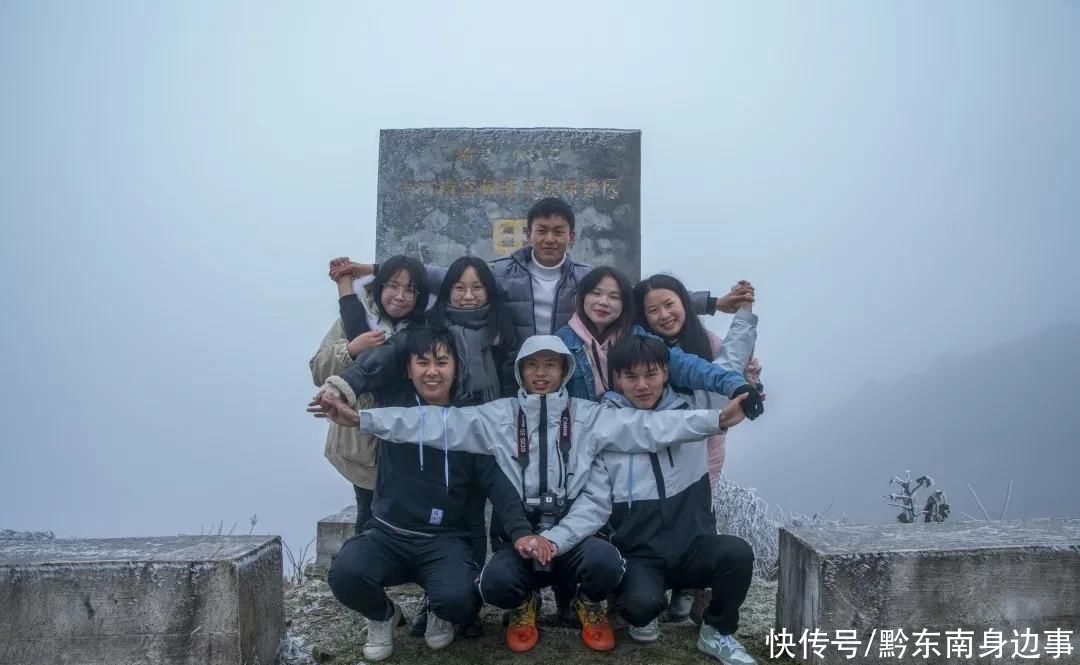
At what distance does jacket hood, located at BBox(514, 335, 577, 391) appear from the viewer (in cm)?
281

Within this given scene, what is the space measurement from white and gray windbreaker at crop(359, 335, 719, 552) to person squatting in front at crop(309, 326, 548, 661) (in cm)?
4

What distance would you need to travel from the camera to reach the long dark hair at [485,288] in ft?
10.2

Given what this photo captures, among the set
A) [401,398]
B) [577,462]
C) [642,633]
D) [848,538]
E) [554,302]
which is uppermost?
[554,302]

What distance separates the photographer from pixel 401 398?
2977mm

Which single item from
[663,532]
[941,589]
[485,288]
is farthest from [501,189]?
[941,589]

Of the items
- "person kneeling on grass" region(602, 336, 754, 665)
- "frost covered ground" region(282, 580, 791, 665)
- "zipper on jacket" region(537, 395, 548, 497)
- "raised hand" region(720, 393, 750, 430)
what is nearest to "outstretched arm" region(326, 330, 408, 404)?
"zipper on jacket" region(537, 395, 548, 497)

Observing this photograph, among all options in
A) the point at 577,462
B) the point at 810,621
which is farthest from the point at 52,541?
the point at 810,621

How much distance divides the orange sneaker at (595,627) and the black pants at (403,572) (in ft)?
1.24

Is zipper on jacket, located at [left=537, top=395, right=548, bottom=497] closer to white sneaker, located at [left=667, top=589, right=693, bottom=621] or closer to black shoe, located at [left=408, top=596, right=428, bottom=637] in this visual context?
black shoe, located at [left=408, top=596, right=428, bottom=637]

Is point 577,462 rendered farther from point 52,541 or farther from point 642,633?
point 52,541

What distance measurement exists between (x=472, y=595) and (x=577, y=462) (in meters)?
0.57

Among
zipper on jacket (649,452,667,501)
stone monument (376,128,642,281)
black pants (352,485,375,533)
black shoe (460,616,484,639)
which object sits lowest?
black shoe (460,616,484,639)

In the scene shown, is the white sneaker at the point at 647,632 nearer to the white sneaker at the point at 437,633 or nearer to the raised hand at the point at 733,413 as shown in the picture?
the white sneaker at the point at 437,633

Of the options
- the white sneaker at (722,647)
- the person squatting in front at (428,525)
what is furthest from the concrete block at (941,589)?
the person squatting in front at (428,525)
